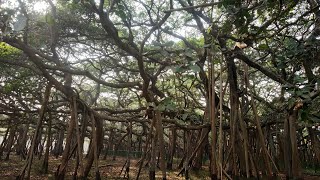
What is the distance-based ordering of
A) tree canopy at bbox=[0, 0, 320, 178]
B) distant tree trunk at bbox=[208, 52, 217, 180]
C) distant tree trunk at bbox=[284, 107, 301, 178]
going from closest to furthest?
Answer: tree canopy at bbox=[0, 0, 320, 178]
distant tree trunk at bbox=[208, 52, 217, 180]
distant tree trunk at bbox=[284, 107, 301, 178]

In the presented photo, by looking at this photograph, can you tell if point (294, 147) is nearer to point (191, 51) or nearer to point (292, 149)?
point (292, 149)

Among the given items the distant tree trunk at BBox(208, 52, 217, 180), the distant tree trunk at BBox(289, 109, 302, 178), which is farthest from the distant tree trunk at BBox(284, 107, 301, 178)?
the distant tree trunk at BBox(208, 52, 217, 180)

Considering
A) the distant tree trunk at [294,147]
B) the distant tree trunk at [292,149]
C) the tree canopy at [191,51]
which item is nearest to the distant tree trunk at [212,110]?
the tree canopy at [191,51]

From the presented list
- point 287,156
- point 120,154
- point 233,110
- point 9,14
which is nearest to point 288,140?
point 287,156

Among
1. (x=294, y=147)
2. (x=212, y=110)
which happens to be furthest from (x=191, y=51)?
(x=294, y=147)

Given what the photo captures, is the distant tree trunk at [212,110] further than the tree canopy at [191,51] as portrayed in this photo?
Yes

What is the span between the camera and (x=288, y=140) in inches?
264

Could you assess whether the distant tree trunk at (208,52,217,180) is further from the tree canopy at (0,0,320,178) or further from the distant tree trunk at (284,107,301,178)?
the distant tree trunk at (284,107,301,178)

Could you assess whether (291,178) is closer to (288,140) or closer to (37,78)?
(288,140)

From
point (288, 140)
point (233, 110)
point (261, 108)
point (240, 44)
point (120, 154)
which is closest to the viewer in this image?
point (240, 44)

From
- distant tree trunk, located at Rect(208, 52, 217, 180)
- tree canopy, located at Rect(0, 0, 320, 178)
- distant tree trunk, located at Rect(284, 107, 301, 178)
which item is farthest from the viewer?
distant tree trunk, located at Rect(284, 107, 301, 178)

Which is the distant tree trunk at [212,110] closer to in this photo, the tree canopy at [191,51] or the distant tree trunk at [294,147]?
the tree canopy at [191,51]

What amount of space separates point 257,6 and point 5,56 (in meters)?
5.46

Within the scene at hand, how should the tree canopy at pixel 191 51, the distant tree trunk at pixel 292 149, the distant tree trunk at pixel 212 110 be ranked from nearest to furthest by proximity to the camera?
the tree canopy at pixel 191 51, the distant tree trunk at pixel 212 110, the distant tree trunk at pixel 292 149
